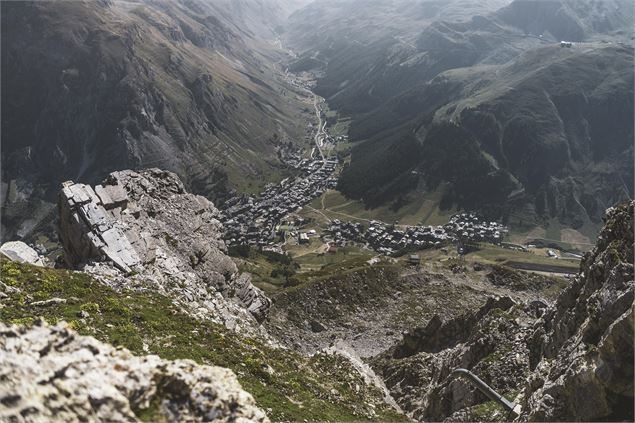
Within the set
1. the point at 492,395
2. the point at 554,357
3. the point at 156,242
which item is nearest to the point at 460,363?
the point at 492,395

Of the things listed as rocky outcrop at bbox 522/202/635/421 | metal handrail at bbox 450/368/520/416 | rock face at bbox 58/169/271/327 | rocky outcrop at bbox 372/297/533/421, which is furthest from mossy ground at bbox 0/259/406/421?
rocky outcrop at bbox 522/202/635/421

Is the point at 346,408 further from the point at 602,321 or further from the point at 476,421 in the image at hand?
the point at 602,321

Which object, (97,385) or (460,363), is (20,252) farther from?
(97,385)

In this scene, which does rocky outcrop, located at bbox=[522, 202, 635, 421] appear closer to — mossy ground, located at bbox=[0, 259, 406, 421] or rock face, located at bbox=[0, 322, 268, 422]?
mossy ground, located at bbox=[0, 259, 406, 421]

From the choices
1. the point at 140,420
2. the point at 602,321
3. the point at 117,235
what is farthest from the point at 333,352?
the point at 140,420

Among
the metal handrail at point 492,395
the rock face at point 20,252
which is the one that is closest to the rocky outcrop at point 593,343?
the metal handrail at point 492,395

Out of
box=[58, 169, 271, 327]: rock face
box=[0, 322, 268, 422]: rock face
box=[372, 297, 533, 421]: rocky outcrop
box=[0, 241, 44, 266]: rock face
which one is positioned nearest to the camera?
box=[0, 322, 268, 422]: rock face

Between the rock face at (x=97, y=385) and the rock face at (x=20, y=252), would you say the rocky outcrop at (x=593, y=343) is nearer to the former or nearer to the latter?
the rock face at (x=97, y=385)
